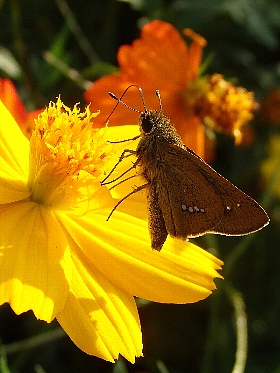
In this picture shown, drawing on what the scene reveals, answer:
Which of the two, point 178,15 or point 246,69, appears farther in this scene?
point 246,69

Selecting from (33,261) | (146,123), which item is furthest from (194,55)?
(33,261)

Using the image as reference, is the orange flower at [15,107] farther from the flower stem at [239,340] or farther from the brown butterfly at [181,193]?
the flower stem at [239,340]

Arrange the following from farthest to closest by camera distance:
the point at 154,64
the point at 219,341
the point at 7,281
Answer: the point at 219,341, the point at 154,64, the point at 7,281

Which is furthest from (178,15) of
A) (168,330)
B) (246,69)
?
(168,330)

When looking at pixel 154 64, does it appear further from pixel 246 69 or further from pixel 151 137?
pixel 246 69

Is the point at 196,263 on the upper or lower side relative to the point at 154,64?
lower

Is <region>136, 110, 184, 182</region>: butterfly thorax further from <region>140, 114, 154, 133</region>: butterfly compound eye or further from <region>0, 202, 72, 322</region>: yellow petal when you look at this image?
<region>0, 202, 72, 322</region>: yellow petal

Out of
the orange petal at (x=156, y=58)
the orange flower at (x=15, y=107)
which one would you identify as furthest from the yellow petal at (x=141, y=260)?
the orange petal at (x=156, y=58)
